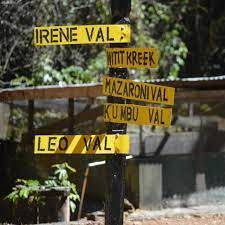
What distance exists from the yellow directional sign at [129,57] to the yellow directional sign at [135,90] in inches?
5.8

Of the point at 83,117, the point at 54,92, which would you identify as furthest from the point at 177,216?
the point at 54,92

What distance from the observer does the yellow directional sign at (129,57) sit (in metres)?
4.94

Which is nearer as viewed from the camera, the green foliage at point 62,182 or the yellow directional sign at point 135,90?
the yellow directional sign at point 135,90

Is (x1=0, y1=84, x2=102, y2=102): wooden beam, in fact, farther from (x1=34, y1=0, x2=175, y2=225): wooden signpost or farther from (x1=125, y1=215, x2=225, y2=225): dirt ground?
(x1=34, y1=0, x2=175, y2=225): wooden signpost

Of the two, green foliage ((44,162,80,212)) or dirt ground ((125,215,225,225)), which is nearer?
dirt ground ((125,215,225,225))

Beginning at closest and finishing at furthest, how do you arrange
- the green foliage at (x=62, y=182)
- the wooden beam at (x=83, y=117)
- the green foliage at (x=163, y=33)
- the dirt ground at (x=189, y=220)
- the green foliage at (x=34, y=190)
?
the green foliage at (x=34, y=190) → the dirt ground at (x=189, y=220) → the green foliage at (x=62, y=182) → the wooden beam at (x=83, y=117) → the green foliage at (x=163, y=33)

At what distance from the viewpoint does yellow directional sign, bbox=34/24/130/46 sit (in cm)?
493

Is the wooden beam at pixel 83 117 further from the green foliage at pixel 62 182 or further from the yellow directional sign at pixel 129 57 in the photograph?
the yellow directional sign at pixel 129 57

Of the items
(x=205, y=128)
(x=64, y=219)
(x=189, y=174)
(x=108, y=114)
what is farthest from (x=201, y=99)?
(x=108, y=114)

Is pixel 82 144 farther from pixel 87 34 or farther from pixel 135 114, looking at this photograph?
pixel 87 34

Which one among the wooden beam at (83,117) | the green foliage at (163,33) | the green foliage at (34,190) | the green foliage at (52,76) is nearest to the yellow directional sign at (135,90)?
the green foliage at (34,190)

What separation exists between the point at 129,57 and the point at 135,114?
51 cm

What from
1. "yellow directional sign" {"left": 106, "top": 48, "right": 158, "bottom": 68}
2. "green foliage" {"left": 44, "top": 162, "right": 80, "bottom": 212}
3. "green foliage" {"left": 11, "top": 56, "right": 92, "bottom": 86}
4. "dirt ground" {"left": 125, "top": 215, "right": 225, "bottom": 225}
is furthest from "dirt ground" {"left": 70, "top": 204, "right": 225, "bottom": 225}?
"green foliage" {"left": 11, "top": 56, "right": 92, "bottom": 86}

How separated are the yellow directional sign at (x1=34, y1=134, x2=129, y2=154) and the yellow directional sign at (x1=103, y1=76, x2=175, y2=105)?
14.7 inches
